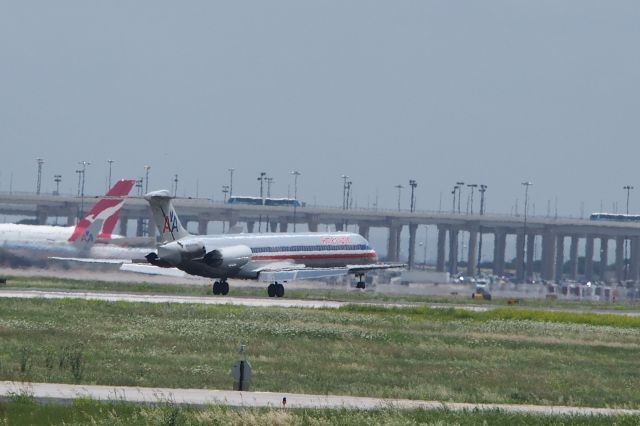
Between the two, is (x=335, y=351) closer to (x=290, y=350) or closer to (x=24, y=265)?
(x=290, y=350)

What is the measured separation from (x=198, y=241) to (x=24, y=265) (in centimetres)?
2876

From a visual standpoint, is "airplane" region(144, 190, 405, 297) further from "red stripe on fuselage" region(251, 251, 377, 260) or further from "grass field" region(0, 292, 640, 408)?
"grass field" region(0, 292, 640, 408)

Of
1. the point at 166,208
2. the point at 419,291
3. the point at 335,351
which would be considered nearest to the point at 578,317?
the point at 166,208

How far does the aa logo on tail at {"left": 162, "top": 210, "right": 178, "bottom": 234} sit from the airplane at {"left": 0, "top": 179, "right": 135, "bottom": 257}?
21925mm

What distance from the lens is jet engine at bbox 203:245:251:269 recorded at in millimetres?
88750

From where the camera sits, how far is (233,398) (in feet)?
110

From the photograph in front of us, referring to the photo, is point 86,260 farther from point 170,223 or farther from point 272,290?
point 272,290

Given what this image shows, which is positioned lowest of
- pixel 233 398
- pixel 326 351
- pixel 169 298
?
pixel 233 398

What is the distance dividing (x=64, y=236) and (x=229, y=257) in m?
30.6

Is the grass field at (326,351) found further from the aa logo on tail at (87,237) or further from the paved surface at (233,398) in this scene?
the aa logo on tail at (87,237)

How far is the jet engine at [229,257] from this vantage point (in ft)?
291

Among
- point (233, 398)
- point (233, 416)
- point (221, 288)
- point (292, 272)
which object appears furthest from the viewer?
point (292, 272)

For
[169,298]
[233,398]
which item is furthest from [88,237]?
[233,398]

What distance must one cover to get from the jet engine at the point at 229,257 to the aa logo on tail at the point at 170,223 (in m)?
3.39
